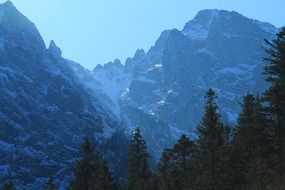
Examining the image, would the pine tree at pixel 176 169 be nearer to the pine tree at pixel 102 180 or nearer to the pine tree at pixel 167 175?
the pine tree at pixel 167 175

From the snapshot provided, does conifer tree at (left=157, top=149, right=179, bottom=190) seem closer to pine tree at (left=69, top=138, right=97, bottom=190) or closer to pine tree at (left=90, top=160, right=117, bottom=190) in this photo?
pine tree at (left=90, top=160, right=117, bottom=190)

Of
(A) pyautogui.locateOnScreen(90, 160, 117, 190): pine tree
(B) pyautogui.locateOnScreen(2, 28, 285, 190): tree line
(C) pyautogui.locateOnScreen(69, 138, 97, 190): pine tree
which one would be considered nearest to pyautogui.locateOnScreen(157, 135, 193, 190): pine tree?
(B) pyautogui.locateOnScreen(2, 28, 285, 190): tree line

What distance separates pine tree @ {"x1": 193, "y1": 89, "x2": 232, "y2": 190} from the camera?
44.2 metres

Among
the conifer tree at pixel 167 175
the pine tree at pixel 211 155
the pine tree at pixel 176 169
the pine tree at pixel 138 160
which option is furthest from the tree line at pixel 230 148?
the pine tree at pixel 138 160

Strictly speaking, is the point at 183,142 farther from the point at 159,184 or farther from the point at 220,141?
the point at 220,141

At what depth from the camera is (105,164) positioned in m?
59.1

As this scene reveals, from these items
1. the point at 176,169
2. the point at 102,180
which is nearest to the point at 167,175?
the point at 176,169

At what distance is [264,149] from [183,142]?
81.2 ft

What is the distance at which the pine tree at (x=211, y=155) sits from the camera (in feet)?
145

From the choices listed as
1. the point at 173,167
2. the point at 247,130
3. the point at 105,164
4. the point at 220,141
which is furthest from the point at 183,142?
the point at 220,141

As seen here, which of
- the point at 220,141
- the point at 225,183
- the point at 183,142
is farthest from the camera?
the point at 183,142

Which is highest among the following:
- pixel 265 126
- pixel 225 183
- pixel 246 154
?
pixel 265 126

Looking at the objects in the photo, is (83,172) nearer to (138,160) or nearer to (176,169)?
(176,169)

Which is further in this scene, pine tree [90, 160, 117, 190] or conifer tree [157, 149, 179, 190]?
conifer tree [157, 149, 179, 190]
